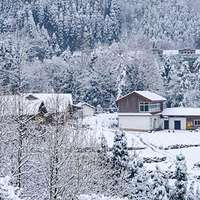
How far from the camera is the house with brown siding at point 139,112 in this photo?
37625mm

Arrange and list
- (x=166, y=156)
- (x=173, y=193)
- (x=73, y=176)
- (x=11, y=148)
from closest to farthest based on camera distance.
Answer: (x=73, y=176)
(x=11, y=148)
(x=173, y=193)
(x=166, y=156)

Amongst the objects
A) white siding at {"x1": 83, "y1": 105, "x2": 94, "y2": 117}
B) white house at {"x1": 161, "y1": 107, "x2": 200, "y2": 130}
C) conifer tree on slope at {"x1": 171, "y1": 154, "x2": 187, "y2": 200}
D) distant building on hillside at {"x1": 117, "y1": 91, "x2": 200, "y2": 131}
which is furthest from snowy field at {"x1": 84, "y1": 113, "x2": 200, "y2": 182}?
conifer tree on slope at {"x1": 171, "y1": 154, "x2": 187, "y2": 200}

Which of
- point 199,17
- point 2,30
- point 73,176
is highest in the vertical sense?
point 199,17

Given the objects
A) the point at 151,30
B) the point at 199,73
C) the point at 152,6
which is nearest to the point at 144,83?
the point at 199,73

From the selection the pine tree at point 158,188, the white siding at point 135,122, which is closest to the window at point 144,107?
the white siding at point 135,122

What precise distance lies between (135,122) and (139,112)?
1.21 metres

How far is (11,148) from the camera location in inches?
413

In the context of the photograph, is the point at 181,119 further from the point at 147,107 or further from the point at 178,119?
the point at 147,107

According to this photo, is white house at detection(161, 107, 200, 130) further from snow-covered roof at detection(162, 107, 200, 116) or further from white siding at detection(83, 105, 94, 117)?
white siding at detection(83, 105, 94, 117)

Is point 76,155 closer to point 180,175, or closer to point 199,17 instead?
point 180,175

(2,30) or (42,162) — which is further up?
(2,30)

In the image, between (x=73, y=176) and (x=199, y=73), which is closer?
(x=73, y=176)

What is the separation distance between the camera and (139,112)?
3816 cm

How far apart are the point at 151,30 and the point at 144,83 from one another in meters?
56.3
